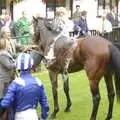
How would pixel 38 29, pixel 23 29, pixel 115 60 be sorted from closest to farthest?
pixel 115 60 < pixel 38 29 < pixel 23 29

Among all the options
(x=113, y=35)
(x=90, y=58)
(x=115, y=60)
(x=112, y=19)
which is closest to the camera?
(x=115, y=60)

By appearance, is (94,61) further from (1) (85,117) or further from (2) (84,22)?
(2) (84,22)

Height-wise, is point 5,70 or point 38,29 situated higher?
point 38,29

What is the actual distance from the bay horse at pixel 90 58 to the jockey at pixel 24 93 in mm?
3275

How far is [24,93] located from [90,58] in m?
3.52

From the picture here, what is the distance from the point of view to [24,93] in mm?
6113

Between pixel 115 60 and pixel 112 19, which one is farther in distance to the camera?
pixel 112 19

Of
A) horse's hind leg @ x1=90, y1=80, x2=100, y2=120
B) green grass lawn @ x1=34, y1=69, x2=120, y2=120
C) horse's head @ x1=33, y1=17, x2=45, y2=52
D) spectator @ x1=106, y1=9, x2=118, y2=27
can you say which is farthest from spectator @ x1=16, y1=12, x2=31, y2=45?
spectator @ x1=106, y1=9, x2=118, y2=27

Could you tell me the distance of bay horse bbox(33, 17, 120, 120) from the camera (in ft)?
30.8

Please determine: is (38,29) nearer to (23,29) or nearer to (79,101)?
(79,101)

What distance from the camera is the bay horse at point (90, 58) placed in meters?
9.40

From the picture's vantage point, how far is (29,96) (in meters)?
6.17

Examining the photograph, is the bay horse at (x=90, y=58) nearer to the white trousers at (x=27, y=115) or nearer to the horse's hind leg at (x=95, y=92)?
the horse's hind leg at (x=95, y=92)

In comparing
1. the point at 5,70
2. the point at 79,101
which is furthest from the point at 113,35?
the point at 5,70
